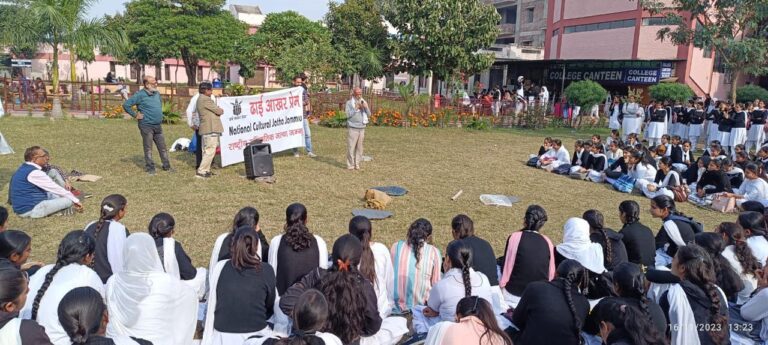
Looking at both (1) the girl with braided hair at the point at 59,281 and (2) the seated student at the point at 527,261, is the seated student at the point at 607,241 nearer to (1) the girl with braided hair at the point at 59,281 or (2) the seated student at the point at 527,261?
(2) the seated student at the point at 527,261

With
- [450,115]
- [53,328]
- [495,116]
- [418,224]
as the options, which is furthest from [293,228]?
[495,116]

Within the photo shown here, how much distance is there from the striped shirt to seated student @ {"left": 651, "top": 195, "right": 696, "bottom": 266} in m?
2.65

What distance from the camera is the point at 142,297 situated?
3654 mm

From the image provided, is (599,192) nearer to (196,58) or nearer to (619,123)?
(619,123)

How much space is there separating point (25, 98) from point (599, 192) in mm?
21530

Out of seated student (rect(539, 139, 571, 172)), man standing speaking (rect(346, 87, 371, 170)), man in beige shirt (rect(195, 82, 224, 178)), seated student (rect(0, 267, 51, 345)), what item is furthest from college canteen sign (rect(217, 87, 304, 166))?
seated student (rect(0, 267, 51, 345))

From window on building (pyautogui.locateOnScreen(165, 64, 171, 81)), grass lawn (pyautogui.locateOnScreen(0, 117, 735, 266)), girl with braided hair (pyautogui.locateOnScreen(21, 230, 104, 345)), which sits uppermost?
window on building (pyautogui.locateOnScreen(165, 64, 171, 81))

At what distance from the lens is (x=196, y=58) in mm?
41125

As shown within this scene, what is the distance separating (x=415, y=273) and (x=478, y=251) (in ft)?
1.96

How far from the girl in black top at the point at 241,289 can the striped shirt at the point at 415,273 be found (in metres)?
1.39

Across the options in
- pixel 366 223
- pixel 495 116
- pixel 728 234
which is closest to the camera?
pixel 366 223

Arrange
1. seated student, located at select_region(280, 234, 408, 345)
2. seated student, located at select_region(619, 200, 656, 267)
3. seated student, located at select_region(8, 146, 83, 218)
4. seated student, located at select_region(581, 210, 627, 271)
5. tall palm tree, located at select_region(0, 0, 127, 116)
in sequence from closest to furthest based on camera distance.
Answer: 1. seated student, located at select_region(280, 234, 408, 345)
2. seated student, located at select_region(581, 210, 627, 271)
3. seated student, located at select_region(619, 200, 656, 267)
4. seated student, located at select_region(8, 146, 83, 218)
5. tall palm tree, located at select_region(0, 0, 127, 116)

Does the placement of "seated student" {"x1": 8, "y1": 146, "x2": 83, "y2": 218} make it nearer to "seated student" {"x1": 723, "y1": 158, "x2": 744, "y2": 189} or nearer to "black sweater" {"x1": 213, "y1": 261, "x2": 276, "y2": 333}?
"black sweater" {"x1": 213, "y1": 261, "x2": 276, "y2": 333}

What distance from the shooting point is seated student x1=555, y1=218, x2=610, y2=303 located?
470cm
